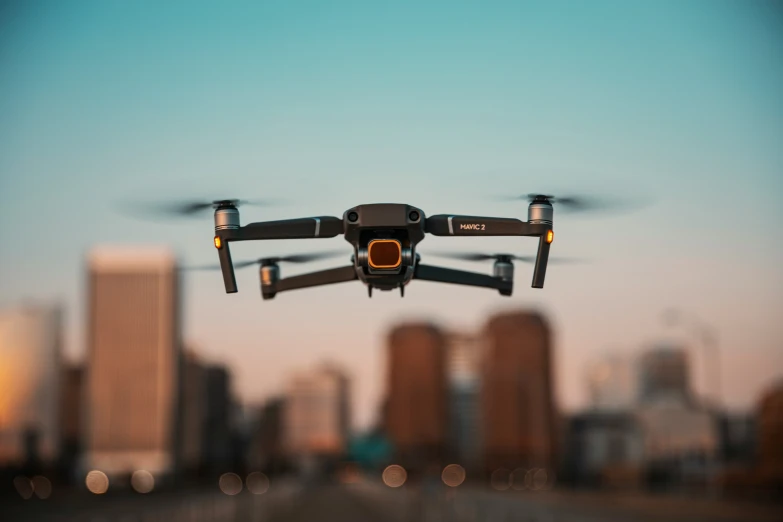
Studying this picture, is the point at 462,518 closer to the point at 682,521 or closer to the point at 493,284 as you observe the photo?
the point at 682,521

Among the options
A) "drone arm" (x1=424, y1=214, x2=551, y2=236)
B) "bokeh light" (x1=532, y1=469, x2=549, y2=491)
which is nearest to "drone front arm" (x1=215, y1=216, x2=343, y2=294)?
"drone arm" (x1=424, y1=214, x2=551, y2=236)

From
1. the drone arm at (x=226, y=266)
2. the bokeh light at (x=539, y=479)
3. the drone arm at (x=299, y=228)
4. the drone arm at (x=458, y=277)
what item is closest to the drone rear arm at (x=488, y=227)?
the drone arm at (x=299, y=228)

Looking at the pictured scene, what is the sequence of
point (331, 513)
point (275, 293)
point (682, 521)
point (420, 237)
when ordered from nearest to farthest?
point (420, 237) < point (275, 293) < point (682, 521) < point (331, 513)

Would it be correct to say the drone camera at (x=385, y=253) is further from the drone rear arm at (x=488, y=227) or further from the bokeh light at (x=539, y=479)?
the bokeh light at (x=539, y=479)

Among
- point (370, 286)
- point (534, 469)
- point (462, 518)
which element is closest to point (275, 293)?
point (370, 286)

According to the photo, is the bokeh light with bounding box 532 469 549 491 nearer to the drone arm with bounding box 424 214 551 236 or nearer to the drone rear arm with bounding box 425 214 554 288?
the drone rear arm with bounding box 425 214 554 288

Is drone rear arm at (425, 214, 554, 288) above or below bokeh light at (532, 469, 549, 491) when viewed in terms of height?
above

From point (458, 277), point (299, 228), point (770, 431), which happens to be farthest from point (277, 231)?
point (770, 431)
